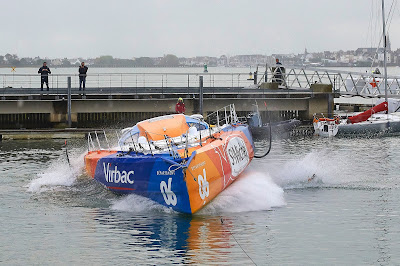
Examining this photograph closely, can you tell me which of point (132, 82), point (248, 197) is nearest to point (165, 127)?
point (248, 197)

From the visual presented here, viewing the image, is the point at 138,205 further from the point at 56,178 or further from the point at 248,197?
the point at 56,178

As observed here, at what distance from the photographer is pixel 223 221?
701 inches

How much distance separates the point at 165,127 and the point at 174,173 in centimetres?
513

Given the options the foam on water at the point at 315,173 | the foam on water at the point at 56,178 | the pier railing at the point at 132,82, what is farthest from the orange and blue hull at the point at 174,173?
the pier railing at the point at 132,82

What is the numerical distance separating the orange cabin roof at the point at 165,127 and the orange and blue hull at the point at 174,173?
6.01ft

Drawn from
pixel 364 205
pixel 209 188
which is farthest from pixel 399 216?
pixel 209 188

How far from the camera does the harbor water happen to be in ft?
49.8

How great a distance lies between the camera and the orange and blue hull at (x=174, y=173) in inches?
684

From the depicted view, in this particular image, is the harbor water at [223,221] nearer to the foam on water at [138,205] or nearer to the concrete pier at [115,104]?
the foam on water at [138,205]

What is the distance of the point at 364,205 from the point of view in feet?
64.8

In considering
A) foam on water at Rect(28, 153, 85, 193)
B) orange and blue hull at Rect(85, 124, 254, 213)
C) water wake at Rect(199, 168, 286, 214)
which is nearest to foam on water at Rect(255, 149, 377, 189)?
water wake at Rect(199, 168, 286, 214)

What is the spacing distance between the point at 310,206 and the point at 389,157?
36.8 ft

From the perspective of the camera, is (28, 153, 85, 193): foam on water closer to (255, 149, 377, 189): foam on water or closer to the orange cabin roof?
the orange cabin roof

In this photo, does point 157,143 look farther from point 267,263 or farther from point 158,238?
point 267,263
